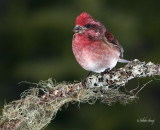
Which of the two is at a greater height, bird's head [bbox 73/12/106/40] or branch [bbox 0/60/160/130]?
bird's head [bbox 73/12/106/40]

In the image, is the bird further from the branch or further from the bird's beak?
the branch

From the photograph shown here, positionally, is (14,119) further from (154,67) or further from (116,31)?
(116,31)

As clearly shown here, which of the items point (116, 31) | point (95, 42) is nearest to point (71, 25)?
point (116, 31)

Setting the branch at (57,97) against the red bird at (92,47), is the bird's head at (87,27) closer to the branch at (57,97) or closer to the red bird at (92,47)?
the red bird at (92,47)

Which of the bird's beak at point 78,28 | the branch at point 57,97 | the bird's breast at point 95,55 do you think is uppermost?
the bird's beak at point 78,28

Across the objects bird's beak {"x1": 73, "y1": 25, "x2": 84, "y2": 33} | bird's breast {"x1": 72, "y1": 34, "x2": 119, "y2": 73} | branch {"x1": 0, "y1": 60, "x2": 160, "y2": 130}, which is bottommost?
branch {"x1": 0, "y1": 60, "x2": 160, "y2": 130}

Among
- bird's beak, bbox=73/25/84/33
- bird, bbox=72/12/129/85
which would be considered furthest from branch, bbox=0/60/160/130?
bird's beak, bbox=73/25/84/33

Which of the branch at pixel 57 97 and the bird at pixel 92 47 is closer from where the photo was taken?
the branch at pixel 57 97

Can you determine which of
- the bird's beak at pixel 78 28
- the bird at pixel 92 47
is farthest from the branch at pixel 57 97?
the bird's beak at pixel 78 28

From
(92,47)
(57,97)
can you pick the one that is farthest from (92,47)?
(57,97)
